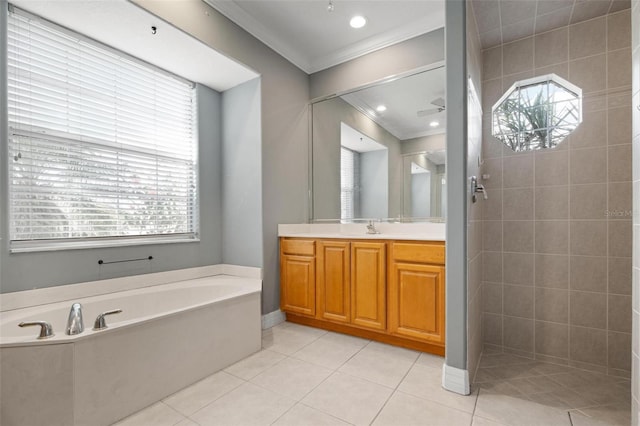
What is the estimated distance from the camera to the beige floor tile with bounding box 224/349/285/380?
1.97 meters

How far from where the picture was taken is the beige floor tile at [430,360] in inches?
81.3

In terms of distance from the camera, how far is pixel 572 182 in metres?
2.09

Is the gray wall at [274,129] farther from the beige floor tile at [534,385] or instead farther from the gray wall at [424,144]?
the beige floor tile at [534,385]

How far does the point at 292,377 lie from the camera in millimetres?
1914

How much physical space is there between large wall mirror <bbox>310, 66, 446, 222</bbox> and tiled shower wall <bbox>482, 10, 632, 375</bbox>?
41cm

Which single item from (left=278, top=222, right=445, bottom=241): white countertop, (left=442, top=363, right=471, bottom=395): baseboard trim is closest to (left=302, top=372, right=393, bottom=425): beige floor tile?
(left=442, top=363, right=471, bottom=395): baseboard trim

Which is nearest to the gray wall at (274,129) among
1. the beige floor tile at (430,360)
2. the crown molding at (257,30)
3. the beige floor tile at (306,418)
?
the crown molding at (257,30)

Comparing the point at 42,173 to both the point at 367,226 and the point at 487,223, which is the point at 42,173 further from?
the point at 487,223

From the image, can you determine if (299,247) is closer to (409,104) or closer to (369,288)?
(369,288)

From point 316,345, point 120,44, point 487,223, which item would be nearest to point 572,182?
point 487,223

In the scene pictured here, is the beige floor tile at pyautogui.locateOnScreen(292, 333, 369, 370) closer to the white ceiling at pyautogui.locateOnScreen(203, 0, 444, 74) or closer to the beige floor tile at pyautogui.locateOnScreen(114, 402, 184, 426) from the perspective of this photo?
the beige floor tile at pyautogui.locateOnScreen(114, 402, 184, 426)

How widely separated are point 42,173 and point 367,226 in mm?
2560

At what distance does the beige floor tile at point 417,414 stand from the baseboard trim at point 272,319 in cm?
145

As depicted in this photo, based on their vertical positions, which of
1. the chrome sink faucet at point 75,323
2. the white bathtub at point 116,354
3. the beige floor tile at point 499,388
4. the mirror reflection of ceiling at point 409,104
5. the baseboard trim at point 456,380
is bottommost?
the beige floor tile at point 499,388
